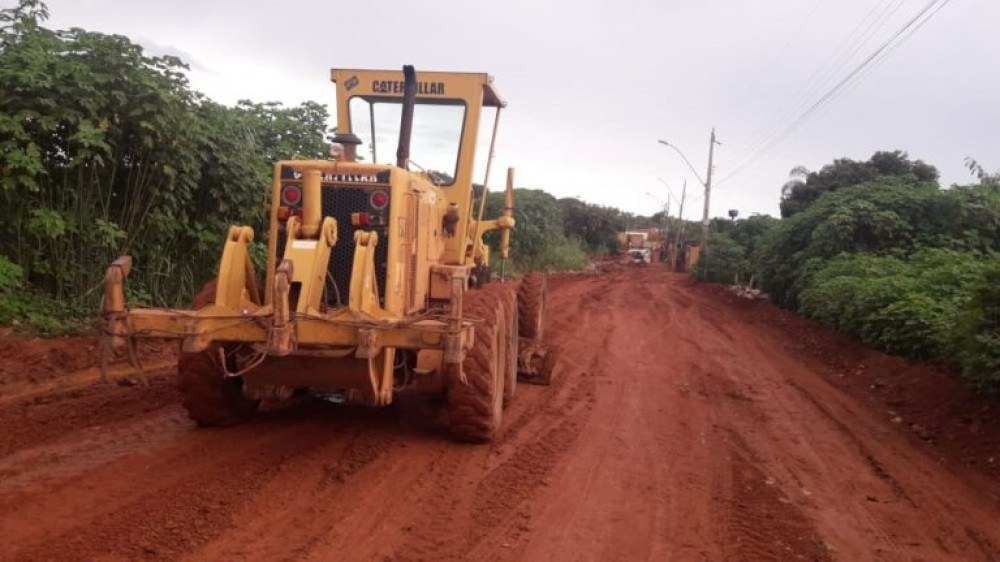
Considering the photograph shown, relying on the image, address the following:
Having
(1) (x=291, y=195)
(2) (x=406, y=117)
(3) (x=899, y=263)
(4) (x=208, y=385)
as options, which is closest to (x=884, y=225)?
(3) (x=899, y=263)

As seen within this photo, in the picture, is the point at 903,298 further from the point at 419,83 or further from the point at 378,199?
the point at 378,199

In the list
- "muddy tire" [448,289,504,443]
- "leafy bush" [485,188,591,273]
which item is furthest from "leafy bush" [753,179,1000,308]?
"muddy tire" [448,289,504,443]

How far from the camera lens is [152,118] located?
9.76 metres

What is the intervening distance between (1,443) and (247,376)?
6.22 ft

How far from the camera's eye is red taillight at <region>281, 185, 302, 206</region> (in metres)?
6.41

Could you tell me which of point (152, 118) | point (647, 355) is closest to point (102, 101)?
point (152, 118)

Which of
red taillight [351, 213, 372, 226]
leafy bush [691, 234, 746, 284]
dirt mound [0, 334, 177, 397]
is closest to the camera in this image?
red taillight [351, 213, 372, 226]

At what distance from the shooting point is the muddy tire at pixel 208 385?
6.43m

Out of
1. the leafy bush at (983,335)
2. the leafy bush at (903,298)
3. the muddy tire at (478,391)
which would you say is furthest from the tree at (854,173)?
the muddy tire at (478,391)

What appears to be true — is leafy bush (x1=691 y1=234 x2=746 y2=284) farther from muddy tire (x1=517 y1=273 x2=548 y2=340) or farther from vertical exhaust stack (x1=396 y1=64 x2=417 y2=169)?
vertical exhaust stack (x1=396 y1=64 x2=417 y2=169)

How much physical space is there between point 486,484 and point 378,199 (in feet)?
7.63

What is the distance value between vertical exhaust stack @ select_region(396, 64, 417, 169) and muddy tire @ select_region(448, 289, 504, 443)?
1.54 meters

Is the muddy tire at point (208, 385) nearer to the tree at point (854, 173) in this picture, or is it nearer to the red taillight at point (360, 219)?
the red taillight at point (360, 219)

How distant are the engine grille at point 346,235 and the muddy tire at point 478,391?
0.84 meters
